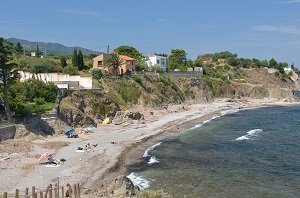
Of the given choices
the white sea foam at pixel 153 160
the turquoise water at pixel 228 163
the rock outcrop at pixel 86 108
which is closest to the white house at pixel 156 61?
the rock outcrop at pixel 86 108

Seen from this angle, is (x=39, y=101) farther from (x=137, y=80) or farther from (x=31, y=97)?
(x=137, y=80)

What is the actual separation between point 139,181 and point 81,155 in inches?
386

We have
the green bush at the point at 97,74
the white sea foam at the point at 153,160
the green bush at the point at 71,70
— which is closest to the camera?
the white sea foam at the point at 153,160

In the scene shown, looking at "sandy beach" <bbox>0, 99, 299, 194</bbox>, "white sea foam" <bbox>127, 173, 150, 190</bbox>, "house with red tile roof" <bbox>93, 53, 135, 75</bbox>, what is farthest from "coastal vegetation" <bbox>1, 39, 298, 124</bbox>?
"white sea foam" <bbox>127, 173, 150, 190</bbox>

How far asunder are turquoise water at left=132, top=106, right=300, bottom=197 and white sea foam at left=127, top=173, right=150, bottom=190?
313mm

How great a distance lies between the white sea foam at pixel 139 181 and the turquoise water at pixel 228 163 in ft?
1.03

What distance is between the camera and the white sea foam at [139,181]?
110 ft

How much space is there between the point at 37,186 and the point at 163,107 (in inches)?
2203

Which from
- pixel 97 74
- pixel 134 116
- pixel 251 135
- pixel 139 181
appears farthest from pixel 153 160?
pixel 97 74

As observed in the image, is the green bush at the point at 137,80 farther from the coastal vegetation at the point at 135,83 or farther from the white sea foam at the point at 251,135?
the white sea foam at the point at 251,135

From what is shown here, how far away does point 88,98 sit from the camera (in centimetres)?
6562

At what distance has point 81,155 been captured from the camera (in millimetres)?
42812

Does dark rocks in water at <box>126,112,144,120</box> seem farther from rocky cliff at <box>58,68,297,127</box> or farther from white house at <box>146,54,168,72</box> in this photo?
white house at <box>146,54,168,72</box>

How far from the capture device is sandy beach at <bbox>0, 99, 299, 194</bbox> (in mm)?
33594
